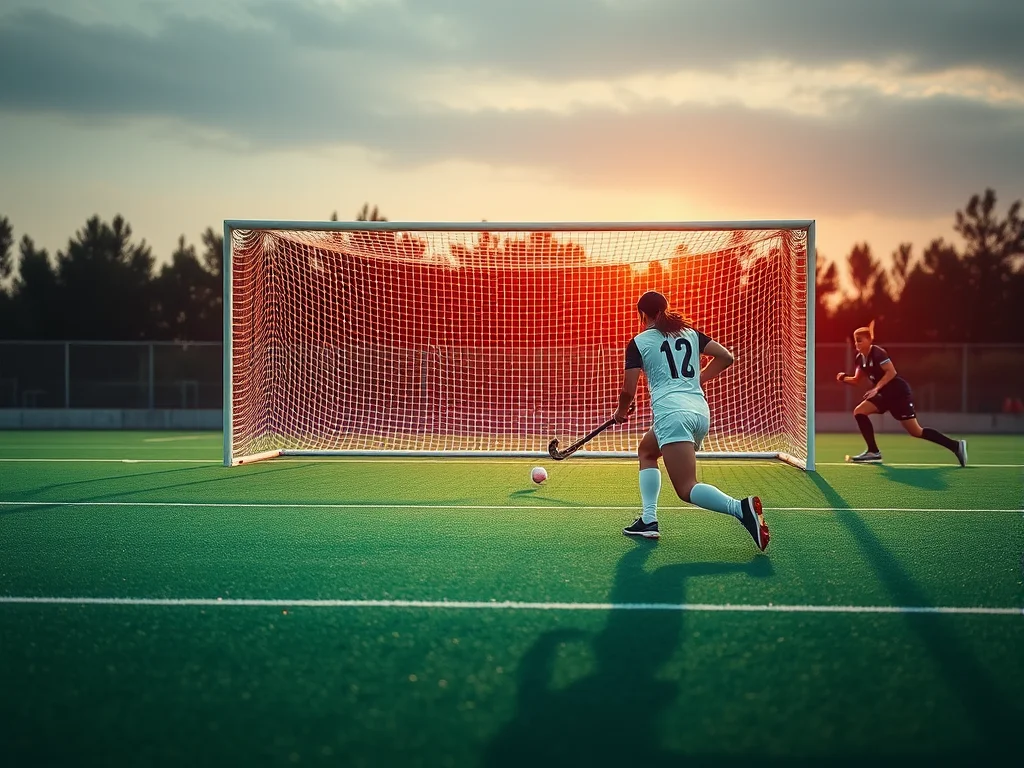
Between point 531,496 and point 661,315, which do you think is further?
point 531,496

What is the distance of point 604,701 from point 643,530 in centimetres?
316

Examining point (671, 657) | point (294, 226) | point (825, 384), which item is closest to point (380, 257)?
point (294, 226)

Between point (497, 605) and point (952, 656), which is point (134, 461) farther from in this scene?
point (952, 656)

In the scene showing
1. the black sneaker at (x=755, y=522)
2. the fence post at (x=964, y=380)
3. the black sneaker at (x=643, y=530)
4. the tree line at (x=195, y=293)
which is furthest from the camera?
the tree line at (x=195, y=293)

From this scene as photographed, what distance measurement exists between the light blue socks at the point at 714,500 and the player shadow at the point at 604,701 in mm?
1311

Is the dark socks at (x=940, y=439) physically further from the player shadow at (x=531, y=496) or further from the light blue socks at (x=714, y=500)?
the light blue socks at (x=714, y=500)

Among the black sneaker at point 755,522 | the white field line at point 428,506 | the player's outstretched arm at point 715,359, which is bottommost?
the white field line at point 428,506

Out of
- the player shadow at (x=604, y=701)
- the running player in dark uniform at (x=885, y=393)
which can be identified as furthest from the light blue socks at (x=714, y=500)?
the running player in dark uniform at (x=885, y=393)

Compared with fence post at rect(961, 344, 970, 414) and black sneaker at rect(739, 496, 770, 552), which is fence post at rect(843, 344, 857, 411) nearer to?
fence post at rect(961, 344, 970, 414)

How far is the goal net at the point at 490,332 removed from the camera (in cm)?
1164

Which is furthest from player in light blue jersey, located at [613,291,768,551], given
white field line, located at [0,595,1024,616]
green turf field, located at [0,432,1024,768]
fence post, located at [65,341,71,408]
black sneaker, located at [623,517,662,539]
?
fence post, located at [65,341,71,408]

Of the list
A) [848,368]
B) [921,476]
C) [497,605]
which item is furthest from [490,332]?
[497,605]

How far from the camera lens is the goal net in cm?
1164

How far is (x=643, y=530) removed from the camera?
6.12 metres
